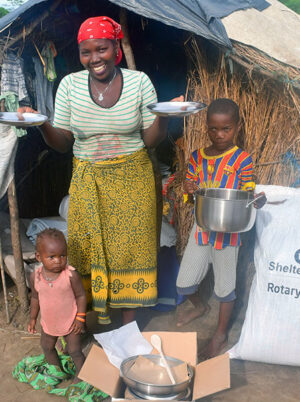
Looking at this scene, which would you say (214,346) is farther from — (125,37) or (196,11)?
(196,11)

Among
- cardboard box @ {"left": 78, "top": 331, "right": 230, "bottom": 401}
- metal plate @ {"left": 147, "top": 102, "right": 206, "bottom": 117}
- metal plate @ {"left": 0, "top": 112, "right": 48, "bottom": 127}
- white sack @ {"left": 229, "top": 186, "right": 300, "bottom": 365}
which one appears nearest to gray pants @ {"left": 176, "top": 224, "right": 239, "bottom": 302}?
white sack @ {"left": 229, "top": 186, "right": 300, "bottom": 365}

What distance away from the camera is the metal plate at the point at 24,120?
2.21 meters

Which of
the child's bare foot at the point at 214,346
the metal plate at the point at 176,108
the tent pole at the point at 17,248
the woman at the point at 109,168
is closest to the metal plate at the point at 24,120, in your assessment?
the woman at the point at 109,168

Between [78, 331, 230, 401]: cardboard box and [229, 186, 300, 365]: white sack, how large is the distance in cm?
58

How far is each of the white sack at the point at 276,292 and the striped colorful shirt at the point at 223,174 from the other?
201 millimetres

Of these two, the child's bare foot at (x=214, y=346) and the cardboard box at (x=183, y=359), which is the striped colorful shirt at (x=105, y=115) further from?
the child's bare foot at (x=214, y=346)

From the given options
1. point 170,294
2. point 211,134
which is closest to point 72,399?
point 170,294

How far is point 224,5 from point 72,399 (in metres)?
3.00

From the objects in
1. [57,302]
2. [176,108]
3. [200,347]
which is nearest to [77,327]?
[57,302]

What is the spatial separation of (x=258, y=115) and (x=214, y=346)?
1.70 m

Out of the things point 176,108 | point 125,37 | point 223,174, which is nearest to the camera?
point 176,108

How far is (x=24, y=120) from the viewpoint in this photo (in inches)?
89.3

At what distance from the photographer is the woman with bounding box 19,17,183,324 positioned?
2.47m

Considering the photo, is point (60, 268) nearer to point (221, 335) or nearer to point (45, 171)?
point (221, 335)
